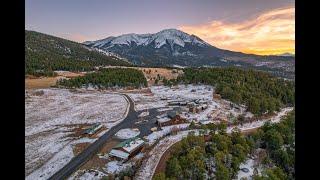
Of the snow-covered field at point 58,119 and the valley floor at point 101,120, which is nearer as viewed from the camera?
the valley floor at point 101,120

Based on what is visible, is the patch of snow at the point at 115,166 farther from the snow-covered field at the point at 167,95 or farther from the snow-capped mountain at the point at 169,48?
the snow-capped mountain at the point at 169,48

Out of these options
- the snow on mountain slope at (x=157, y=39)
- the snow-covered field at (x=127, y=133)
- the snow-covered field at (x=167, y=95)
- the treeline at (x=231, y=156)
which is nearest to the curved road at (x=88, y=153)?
the snow-covered field at (x=127, y=133)

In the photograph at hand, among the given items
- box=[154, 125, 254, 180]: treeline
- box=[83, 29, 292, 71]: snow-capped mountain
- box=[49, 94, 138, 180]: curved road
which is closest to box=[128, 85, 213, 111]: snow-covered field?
box=[49, 94, 138, 180]: curved road

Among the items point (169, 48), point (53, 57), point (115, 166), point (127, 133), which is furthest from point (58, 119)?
point (169, 48)

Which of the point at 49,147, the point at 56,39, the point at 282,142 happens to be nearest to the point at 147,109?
the point at 49,147
